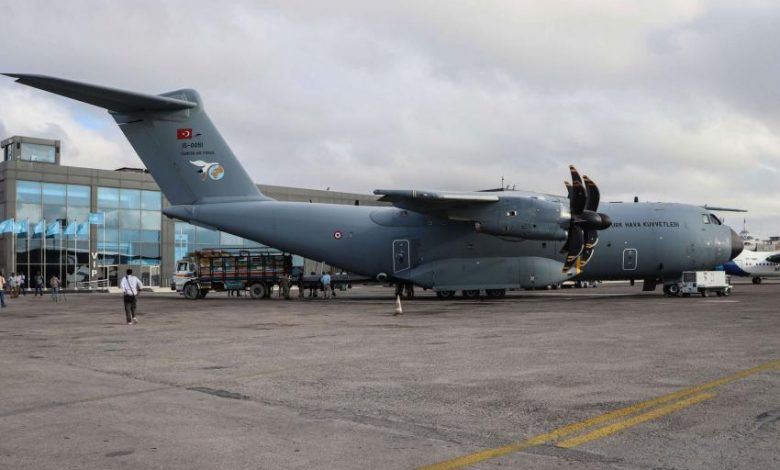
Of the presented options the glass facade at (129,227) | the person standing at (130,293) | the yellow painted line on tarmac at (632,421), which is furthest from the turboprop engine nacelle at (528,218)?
the glass facade at (129,227)

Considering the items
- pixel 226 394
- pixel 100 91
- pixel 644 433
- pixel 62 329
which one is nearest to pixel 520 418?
pixel 644 433

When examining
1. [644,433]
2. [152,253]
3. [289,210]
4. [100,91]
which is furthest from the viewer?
[152,253]

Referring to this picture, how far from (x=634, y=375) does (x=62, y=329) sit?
14.0 meters

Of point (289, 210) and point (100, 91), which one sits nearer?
point (100, 91)

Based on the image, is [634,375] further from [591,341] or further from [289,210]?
[289,210]

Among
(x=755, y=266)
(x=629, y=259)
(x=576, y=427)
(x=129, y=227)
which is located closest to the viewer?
(x=576, y=427)

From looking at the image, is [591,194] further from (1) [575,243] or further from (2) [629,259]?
(2) [629,259]

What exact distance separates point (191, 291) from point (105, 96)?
1333 centimetres

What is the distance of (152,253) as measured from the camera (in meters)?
61.9

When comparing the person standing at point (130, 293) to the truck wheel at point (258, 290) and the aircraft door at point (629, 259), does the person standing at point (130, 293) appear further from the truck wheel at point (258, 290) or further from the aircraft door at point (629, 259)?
the aircraft door at point (629, 259)

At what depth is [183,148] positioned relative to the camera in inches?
1118

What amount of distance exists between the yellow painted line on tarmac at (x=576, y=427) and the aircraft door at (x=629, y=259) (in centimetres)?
1977

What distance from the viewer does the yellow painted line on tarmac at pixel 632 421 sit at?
5470 millimetres

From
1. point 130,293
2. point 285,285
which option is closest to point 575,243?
point 285,285
